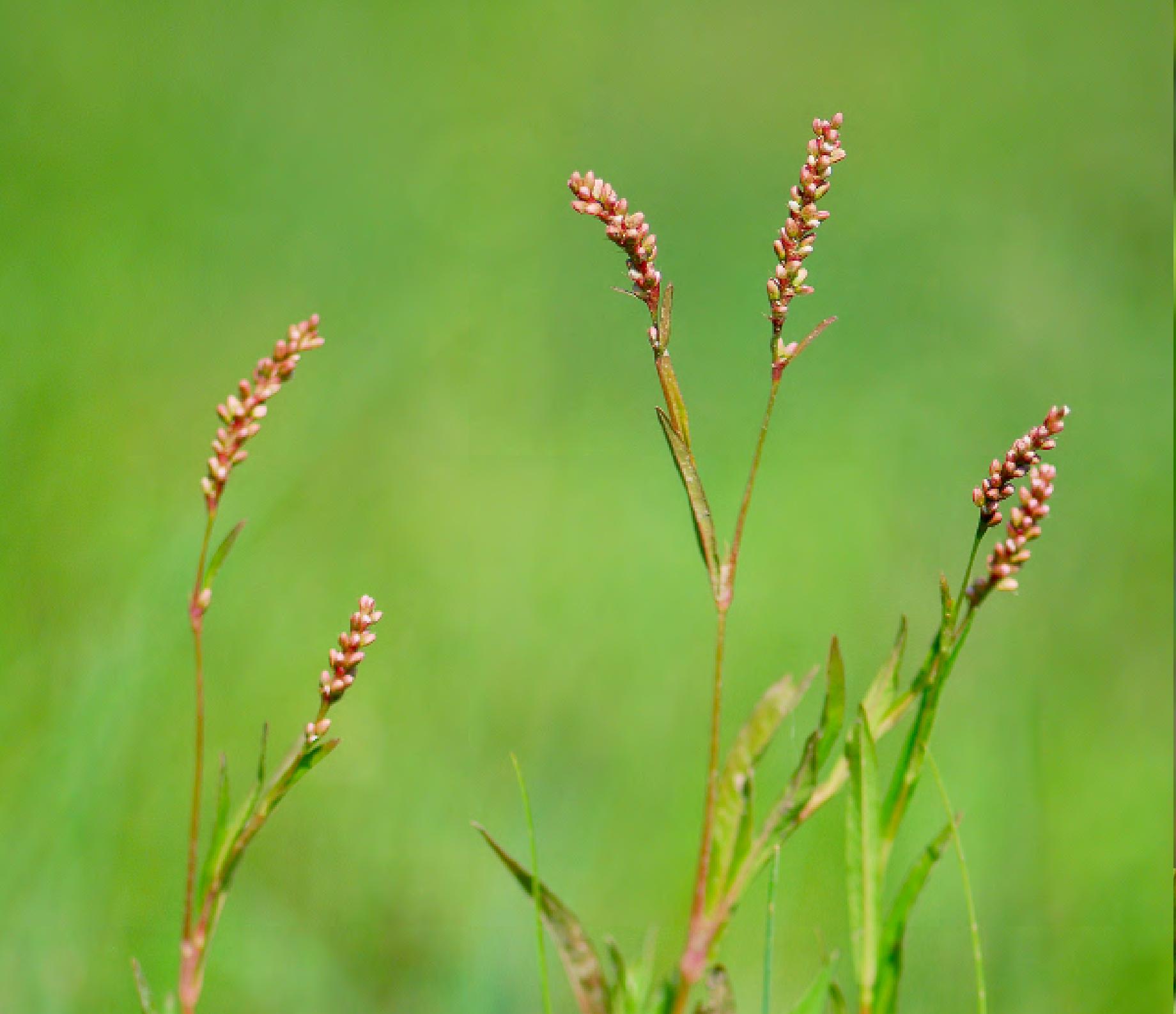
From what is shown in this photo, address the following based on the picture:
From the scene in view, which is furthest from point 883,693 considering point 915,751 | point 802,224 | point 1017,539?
point 802,224

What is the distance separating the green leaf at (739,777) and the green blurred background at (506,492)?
2.70 ft

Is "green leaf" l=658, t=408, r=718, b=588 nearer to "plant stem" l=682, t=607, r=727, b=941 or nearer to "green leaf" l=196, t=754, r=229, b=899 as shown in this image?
"plant stem" l=682, t=607, r=727, b=941

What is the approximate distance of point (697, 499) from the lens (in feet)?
3.51

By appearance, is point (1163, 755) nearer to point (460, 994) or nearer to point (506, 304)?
point (460, 994)

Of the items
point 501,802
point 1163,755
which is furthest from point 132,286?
point 1163,755

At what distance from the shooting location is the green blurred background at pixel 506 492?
2076mm

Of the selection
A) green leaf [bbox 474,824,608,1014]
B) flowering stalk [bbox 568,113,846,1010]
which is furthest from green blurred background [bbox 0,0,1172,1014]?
flowering stalk [bbox 568,113,846,1010]

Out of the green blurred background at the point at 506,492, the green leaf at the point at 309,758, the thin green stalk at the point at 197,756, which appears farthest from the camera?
the green blurred background at the point at 506,492

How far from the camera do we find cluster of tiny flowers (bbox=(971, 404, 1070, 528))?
1003 millimetres

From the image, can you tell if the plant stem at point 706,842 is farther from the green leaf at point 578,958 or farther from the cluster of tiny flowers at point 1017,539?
the cluster of tiny flowers at point 1017,539

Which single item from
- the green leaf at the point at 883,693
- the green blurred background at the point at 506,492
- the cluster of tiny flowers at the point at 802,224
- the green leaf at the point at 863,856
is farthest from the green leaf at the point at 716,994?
the green blurred background at the point at 506,492

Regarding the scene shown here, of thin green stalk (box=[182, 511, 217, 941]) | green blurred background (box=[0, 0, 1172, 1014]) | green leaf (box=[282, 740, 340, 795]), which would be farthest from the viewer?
green blurred background (box=[0, 0, 1172, 1014])

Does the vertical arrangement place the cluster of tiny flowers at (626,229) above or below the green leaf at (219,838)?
above

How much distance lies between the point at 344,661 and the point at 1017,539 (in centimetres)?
53
